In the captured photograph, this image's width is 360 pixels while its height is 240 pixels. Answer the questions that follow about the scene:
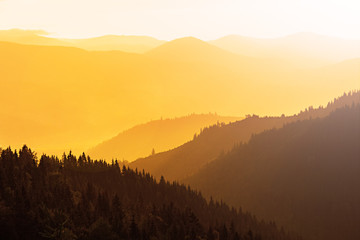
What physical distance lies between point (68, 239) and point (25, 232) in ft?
72.0

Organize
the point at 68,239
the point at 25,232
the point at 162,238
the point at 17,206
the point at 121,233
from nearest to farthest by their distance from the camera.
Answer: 1. the point at 68,239
2. the point at 25,232
3. the point at 17,206
4. the point at 121,233
5. the point at 162,238

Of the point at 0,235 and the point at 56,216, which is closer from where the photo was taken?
the point at 0,235

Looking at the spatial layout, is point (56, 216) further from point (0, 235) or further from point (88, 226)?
point (0, 235)

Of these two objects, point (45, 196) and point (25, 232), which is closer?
point (25, 232)

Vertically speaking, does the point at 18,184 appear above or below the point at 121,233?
above

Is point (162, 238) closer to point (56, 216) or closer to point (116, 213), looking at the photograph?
point (116, 213)

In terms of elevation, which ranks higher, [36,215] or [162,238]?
[36,215]

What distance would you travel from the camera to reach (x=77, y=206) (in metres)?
198

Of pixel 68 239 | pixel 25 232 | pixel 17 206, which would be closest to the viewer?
pixel 68 239

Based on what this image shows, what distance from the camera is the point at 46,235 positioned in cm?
14012

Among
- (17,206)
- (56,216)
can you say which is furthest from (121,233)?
(17,206)

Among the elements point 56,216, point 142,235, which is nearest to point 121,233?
point 142,235

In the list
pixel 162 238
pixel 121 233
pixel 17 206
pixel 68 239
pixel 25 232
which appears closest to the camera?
pixel 68 239

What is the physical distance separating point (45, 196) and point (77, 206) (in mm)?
13183
